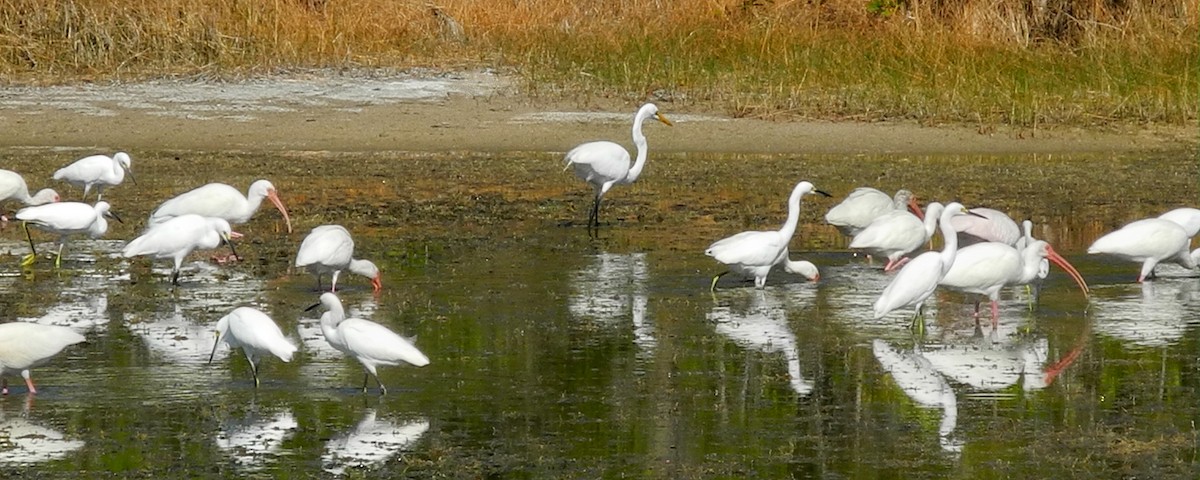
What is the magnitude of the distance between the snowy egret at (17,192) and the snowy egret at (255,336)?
18.2 feet

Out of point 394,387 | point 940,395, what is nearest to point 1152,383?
point 940,395

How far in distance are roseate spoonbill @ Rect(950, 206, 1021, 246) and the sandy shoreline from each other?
5.98m

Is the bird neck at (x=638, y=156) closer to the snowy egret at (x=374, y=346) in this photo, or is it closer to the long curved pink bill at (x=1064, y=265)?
the long curved pink bill at (x=1064, y=265)

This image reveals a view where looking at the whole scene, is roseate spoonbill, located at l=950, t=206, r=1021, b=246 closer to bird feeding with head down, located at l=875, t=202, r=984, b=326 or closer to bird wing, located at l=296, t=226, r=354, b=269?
bird feeding with head down, located at l=875, t=202, r=984, b=326

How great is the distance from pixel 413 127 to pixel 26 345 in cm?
1149

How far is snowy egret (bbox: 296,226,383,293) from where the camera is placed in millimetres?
10250

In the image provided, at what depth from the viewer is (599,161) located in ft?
44.5

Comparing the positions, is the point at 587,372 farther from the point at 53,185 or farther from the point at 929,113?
the point at 929,113

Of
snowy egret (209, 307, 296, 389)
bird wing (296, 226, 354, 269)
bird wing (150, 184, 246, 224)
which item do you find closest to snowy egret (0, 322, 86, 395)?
snowy egret (209, 307, 296, 389)

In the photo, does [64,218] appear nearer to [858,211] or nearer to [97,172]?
[97,172]

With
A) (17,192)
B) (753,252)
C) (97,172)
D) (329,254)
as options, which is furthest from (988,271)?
(97,172)

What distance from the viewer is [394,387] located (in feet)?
26.4

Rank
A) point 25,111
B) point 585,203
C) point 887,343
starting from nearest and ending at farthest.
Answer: point 887,343 < point 585,203 < point 25,111

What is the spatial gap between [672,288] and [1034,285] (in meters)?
1.96
